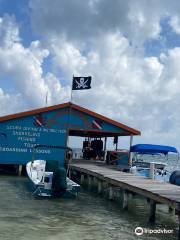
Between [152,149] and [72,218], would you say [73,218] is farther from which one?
[152,149]

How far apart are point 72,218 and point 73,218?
0.04 metres

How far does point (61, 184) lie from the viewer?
17.2 m

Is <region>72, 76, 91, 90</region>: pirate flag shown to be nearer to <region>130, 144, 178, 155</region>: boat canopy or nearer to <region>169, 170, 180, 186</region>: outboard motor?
<region>130, 144, 178, 155</region>: boat canopy

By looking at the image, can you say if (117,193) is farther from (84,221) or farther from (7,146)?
(7,146)

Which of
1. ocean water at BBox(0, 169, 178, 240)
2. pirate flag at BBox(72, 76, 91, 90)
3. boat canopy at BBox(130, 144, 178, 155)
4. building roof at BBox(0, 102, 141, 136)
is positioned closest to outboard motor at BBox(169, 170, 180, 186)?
ocean water at BBox(0, 169, 178, 240)

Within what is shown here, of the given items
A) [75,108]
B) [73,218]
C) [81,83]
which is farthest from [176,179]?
[81,83]

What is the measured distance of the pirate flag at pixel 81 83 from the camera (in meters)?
27.6

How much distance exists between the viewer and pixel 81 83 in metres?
28.0

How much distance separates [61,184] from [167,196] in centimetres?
610

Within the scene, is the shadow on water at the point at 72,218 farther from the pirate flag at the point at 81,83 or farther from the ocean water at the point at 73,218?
the pirate flag at the point at 81,83

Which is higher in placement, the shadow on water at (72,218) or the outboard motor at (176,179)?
the outboard motor at (176,179)

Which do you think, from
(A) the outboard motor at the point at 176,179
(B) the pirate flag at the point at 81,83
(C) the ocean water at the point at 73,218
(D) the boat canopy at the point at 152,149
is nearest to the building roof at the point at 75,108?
(D) the boat canopy at the point at 152,149

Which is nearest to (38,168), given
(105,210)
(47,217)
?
(105,210)

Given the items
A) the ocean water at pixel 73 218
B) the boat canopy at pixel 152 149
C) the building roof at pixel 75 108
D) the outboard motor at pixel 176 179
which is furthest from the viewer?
the boat canopy at pixel 152 149
